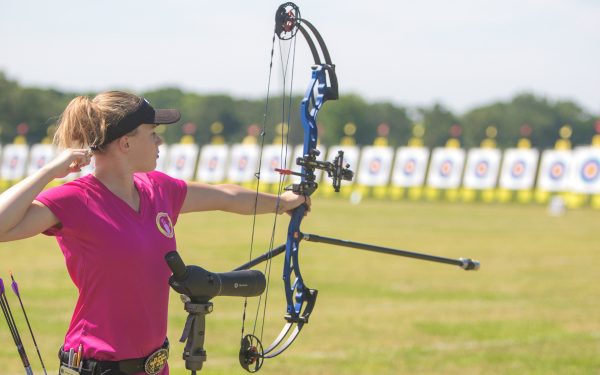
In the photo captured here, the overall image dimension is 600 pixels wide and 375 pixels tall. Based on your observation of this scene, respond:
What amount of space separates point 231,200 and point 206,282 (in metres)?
0.58

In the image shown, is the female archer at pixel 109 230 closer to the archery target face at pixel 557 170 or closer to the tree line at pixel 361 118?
the archery target face at pixel 557 170

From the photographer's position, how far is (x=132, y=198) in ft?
6.67

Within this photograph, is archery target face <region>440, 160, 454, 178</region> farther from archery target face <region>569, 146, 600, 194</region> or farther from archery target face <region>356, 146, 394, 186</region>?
archery target face <region>569, 146, 600, 194</region>

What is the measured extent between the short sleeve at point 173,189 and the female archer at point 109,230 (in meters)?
0.14

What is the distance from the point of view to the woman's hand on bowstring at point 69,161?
1802mm

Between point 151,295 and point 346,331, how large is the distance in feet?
13.8

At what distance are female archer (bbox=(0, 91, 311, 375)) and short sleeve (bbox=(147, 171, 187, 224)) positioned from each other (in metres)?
0.14

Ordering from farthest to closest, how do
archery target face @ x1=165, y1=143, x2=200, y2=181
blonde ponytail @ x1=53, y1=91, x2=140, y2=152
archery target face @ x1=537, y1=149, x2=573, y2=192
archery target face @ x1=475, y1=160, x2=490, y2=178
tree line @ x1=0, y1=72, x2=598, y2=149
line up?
tree line @ x1=0, y1=72, x2=598, y2=149
archery target face @ x1=165, y1=143, x2=200, y2=181
archery target face @ x1=475, y1=160, x2=490, y2=178
archery target face @ x1=537, y1=149, x2=573, y2=192
blonde ponytail @ x1=53, y1=91, x2=140, y2=152

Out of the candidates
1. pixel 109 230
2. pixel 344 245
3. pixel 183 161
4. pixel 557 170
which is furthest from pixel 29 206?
pixel 183 161

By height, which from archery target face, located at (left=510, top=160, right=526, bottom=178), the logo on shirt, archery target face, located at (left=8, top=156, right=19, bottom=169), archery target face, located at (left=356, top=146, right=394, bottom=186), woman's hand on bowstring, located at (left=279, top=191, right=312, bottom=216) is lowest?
archery target face, located at (left=8, top=156, right=19, bottom=169)

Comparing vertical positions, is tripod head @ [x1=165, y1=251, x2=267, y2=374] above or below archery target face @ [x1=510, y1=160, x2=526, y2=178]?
above

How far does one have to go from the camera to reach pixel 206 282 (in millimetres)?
1858

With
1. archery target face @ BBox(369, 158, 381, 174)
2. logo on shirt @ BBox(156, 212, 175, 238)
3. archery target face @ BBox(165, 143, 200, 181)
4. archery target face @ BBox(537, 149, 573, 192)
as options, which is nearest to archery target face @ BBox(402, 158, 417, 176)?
archery target face @ BBox(369, 158, 381, 174)

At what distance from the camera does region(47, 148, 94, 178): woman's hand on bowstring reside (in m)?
1.80
